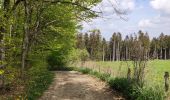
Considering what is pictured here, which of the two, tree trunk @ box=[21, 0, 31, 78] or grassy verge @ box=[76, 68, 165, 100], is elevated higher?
tree trunk @ box=[21, 0, 31, 78]

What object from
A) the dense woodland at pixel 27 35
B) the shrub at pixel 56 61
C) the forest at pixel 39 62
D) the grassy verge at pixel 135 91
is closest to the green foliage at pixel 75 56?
the shrub at pixel 56 61

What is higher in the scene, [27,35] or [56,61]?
[27,35]

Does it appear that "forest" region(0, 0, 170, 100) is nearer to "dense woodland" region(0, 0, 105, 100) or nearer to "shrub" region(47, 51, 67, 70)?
"dense woodland" region(0, 0, 105, 100)

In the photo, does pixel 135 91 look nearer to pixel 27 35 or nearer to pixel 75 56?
pixel 27 35

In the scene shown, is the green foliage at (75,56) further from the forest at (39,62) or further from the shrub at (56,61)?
the forest at (39,62)

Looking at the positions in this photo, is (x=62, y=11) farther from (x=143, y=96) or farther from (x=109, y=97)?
(x=143, y=96)

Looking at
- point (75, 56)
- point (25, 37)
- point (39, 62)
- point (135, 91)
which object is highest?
point (25, 37)

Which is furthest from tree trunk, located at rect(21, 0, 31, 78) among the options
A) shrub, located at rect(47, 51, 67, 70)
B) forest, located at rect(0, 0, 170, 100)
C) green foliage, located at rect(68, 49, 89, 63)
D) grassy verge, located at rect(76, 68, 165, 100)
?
green foliage, located at rect(68, 49, 89, 63)

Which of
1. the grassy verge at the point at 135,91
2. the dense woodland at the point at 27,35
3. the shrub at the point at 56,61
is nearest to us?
the dense woodland at the point at 27,35

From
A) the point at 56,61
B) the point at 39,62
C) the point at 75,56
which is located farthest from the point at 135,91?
the point at 75,56

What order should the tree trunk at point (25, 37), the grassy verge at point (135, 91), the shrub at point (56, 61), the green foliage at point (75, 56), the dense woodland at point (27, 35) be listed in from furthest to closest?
1. the green foliage at point (75, 56)
2. the shrub at point (56, 61)
3. the tree trunk at point (25, 37)
4. the grassy verge at point (135, 91)
5. the dense woodland at point (27, 35)

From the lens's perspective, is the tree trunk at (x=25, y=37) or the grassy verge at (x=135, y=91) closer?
the grassy verge at (x=135, y=91)

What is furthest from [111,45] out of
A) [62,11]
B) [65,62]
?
[62,11]

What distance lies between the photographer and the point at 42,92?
1827 centimetres
